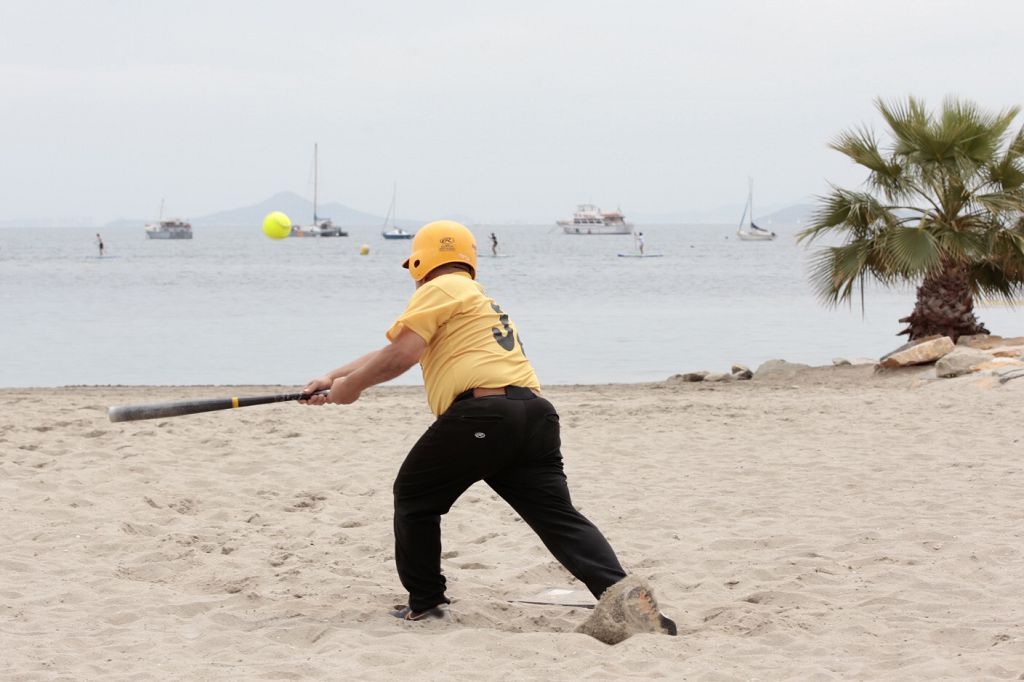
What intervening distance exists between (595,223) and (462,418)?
117078 millimetres

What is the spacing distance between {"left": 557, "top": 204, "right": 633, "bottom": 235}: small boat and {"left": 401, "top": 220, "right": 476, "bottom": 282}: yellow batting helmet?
112172 millimetres

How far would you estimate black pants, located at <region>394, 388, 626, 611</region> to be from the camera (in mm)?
4254

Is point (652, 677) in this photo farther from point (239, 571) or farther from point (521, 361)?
point (239, 571)

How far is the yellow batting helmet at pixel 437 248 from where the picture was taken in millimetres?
4430

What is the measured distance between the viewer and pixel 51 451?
8.17 m

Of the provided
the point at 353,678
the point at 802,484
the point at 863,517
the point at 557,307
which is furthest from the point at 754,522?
the point at 557,307

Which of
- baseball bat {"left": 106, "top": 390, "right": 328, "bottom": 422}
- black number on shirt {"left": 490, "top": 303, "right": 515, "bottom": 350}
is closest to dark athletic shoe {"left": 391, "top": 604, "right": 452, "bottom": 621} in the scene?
baseball bat {"left": 106, "top": 390, "right": 328, "bottom": 422}

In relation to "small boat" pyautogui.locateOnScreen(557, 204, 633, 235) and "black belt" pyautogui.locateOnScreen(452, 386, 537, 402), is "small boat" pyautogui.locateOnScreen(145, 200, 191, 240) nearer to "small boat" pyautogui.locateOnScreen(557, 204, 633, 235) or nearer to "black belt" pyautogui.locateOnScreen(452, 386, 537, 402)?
"small boat" pyautogui.locateOnScreen(557, 204, 633, 235)

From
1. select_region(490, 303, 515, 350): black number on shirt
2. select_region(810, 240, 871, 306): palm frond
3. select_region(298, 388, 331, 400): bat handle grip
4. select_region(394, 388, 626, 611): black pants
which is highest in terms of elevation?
select_region(810, 240, 871, 306): palm frond

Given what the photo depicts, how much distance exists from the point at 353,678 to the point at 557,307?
27571 mm

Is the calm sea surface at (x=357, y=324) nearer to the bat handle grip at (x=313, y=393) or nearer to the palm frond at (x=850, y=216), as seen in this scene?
the palm frond at (x=850, y=216)

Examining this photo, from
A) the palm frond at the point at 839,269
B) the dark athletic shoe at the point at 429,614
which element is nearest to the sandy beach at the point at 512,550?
the dark athletic shoe at the point at 429,614

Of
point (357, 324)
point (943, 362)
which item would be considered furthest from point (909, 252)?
point (357, 324)

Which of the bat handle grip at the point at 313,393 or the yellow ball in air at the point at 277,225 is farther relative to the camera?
the yellow ball in air at the point at 277,225
